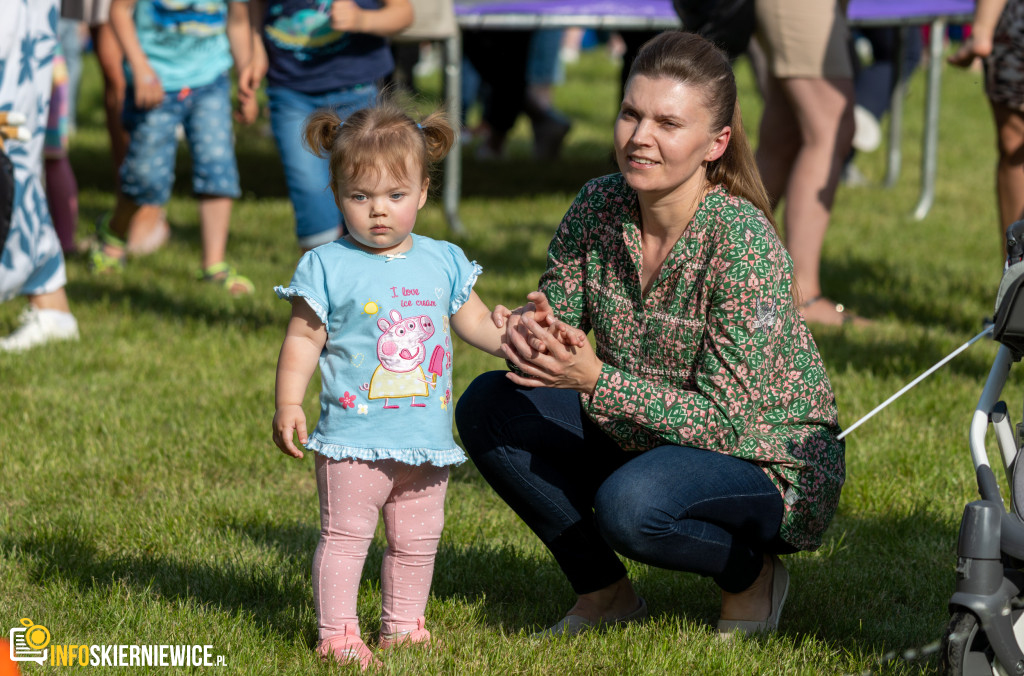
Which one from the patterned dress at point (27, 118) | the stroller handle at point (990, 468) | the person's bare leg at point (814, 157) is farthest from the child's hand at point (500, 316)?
the person's bare leg at point (814, 157)

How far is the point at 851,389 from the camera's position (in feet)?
14.1

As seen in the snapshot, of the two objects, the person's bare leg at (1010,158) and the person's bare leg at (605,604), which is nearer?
the person's bare leg at (605,604)

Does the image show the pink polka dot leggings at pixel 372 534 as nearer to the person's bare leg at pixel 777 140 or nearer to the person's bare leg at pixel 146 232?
the person's bare leg at pixel 777 140

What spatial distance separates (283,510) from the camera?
337 centimetres

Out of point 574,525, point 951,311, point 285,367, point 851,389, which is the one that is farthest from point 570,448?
point 951,311

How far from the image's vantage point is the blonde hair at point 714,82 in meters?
2.55

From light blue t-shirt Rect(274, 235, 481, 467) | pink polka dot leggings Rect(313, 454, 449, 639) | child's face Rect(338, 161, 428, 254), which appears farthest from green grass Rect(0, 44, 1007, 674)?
child's face Rect(338, 161, 428, 254)

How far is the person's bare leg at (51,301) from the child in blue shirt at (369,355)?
265 cm

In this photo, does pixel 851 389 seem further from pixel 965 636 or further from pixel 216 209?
pixel 216 209

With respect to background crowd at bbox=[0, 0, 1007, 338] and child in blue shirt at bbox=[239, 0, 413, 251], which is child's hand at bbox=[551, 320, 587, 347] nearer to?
background crowd at bbox=[0, 0, 1007, 338]

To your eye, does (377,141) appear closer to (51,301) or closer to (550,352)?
(550,352)

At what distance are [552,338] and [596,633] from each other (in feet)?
2.30

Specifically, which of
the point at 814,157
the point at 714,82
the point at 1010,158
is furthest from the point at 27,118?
the point at 1010,158

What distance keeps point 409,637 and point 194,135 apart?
3.65 m
